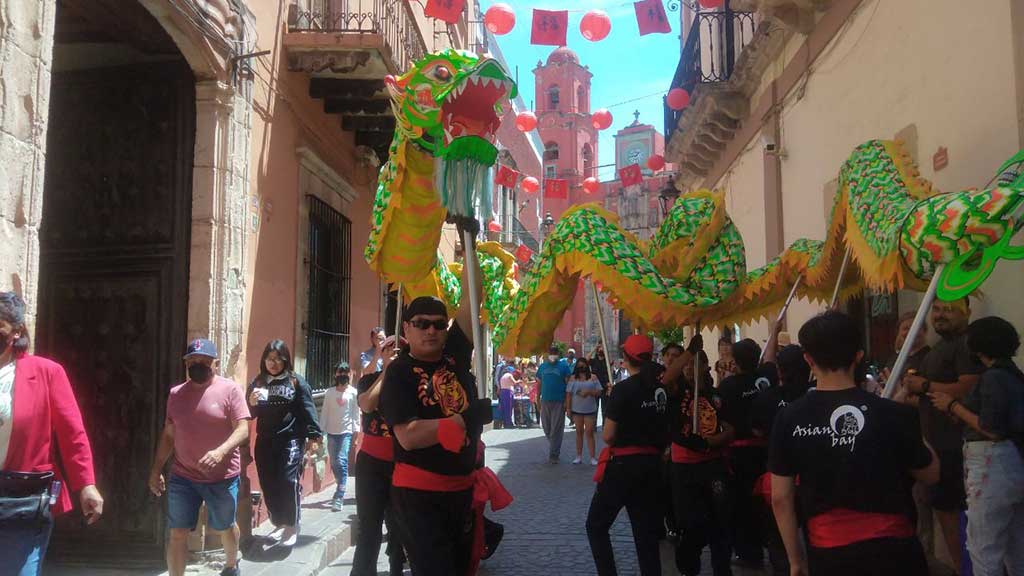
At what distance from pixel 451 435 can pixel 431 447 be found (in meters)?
0.23

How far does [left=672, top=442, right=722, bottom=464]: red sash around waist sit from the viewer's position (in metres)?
5.18

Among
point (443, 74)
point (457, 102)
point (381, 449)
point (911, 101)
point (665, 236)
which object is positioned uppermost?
point (911, 101)

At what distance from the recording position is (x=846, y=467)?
2631 mm

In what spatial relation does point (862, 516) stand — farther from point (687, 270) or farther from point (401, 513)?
point (687, 270)

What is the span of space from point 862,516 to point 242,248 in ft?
16.2

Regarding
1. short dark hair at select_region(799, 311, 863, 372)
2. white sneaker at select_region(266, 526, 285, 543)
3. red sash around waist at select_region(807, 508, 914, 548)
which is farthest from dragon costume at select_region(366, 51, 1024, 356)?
white sneaker at select_region(266, 526, 285, 543)

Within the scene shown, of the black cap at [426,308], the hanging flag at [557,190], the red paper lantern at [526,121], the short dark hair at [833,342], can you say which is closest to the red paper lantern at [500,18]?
the red paper lantern at [526,121]

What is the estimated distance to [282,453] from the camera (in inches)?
240

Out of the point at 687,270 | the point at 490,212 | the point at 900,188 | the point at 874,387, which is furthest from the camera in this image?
the point at 874,387

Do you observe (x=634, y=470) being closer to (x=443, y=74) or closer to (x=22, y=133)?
(x=443, y=74)

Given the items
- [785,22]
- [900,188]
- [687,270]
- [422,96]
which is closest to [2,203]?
[422,96]

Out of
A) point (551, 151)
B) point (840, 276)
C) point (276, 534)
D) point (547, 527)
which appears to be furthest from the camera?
point (551, 151)

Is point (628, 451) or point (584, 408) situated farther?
point (584, 408)

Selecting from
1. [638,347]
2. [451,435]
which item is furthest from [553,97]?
[451,435]
